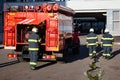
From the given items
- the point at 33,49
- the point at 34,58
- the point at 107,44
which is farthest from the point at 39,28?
the point at 107,44

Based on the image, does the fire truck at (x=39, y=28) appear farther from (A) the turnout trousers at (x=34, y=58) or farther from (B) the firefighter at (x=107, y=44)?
(B) the firefighter at (x=107, y=44)

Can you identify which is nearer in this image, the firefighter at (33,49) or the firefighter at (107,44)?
the firefighter at (33,49)

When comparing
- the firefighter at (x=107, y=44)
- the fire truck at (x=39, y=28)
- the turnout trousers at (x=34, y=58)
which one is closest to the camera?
the turnout trousers at (x=34, y=58)

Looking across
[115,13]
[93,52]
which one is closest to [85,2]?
[115,13]

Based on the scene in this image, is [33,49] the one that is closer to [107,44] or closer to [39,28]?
[39,28]

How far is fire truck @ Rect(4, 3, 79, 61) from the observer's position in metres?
15.5

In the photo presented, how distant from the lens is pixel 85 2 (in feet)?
134

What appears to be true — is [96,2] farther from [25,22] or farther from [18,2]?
[25,22]

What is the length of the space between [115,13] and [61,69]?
25.8 metres

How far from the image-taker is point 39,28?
53.3 ft

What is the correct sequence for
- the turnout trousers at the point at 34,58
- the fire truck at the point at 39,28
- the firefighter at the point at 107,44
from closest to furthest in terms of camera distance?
the turnout trousers at the point at 34,58
the fire truck at the point at 39,28
the firefighter at the point at 107,44

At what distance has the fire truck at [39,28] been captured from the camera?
1547 cm

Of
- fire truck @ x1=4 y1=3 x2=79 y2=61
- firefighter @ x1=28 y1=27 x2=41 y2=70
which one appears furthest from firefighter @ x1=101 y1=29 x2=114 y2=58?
firefighter @ x1=28 y1=27 x2=41 y2=70

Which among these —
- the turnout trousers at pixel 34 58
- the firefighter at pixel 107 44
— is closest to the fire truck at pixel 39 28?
the turnout trousers at pixel 34 58
